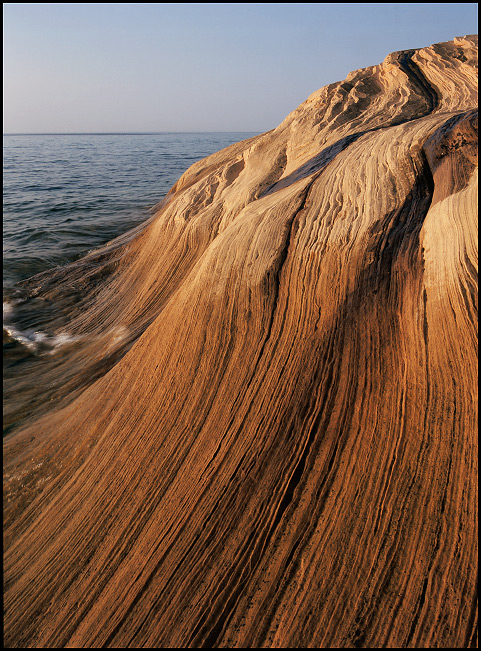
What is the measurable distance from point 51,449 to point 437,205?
2935mm

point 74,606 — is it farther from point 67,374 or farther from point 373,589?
point 67,374

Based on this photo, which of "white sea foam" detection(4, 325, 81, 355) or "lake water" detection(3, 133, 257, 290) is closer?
"white sea foam" detection(4, 325, 81, 355)

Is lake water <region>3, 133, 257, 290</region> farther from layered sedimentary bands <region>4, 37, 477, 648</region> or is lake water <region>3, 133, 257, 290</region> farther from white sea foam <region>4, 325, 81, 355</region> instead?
layered sedimentary bands <region>4, 37, 477, 648</region>

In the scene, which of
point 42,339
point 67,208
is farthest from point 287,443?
point 67,208

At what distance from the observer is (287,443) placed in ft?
6.23

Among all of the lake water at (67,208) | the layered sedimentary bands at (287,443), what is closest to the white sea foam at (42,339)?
the layered sedimentary bands at (287,443)

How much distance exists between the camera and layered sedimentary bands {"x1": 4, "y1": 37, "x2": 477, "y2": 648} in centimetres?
145

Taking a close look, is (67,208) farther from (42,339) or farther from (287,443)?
(287,443)

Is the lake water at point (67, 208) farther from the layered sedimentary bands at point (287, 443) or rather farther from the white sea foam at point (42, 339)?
the layered sedimentary bands at point (287, 443)

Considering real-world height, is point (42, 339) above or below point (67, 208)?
below

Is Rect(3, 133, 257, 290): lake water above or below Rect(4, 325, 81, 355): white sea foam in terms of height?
above

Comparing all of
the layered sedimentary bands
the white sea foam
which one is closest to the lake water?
the white sea foam

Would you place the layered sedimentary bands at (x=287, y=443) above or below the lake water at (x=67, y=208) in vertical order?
below

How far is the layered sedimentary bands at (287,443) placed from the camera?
1452 mm
